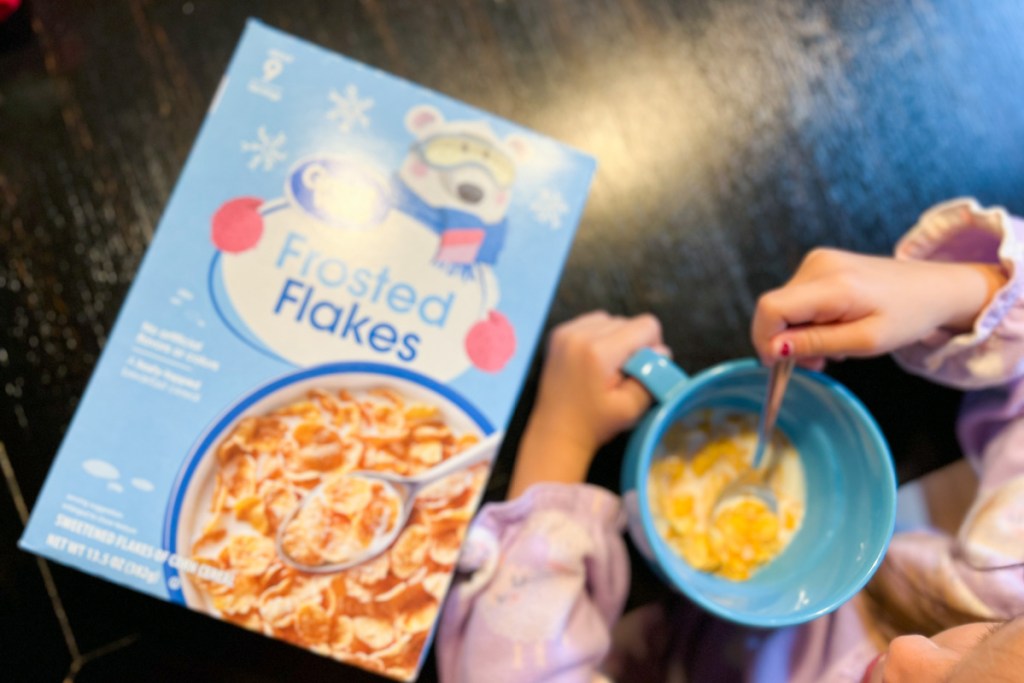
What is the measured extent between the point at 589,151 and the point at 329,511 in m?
0.37

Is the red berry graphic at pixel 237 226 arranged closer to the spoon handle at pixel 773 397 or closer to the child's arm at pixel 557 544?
the child's arm at pixel 557 544

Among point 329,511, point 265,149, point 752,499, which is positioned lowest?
point 329,511

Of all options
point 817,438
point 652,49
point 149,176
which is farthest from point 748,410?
point 149,176

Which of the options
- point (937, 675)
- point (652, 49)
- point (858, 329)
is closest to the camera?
point (937, 675)

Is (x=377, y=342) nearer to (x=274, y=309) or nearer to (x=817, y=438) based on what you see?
(x=274, y=309)

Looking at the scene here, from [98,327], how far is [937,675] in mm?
619

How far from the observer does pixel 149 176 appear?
2.04ft

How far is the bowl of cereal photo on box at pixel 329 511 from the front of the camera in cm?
56

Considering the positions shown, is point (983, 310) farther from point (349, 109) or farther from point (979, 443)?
point (349, 109)

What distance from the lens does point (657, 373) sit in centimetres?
54

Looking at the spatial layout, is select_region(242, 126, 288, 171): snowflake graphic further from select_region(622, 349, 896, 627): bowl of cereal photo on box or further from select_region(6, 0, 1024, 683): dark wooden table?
select_region(622, 349, 896, 627): bowl of cereal photo on box

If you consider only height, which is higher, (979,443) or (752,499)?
(979,443)

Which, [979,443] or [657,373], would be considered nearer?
[657,373]

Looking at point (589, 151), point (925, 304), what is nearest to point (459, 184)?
point (589, 151)
